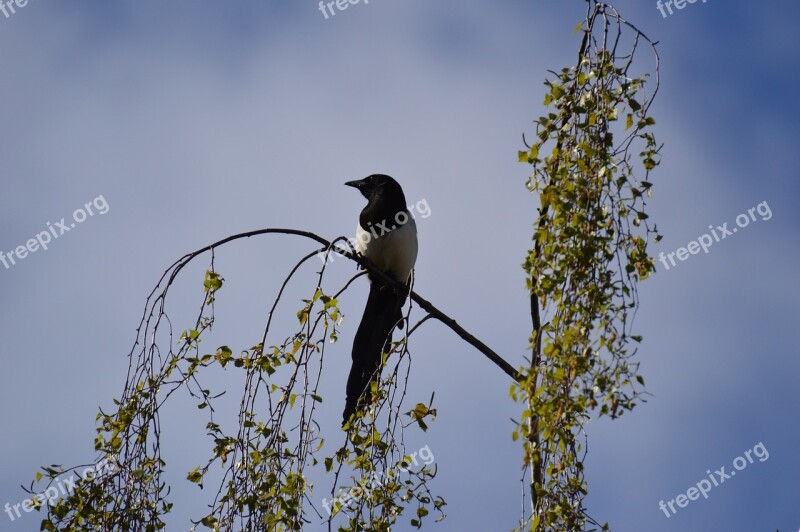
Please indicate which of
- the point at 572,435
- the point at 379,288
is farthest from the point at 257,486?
the point at 379,288

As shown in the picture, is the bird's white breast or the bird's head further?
the bird's head

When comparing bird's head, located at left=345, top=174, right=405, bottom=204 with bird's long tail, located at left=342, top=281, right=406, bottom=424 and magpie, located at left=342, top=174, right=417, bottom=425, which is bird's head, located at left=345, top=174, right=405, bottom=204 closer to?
magpie, located at left=342, top=174, right=417, bottom=425

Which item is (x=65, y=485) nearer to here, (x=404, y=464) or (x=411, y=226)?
(x=404, y=464)

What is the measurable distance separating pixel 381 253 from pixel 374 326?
401 mm

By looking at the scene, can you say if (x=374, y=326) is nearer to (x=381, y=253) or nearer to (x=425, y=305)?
(x=381, y=253)

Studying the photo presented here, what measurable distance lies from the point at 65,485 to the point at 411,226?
250cm

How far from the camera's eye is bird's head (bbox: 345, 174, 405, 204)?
16.6ft

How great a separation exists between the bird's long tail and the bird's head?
62 centimetres

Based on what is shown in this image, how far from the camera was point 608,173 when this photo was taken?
2482 mm

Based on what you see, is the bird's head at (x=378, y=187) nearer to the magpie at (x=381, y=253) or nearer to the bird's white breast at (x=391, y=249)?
the magpie at (x=381, y=253)

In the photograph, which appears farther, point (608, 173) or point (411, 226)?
point (411, 226)

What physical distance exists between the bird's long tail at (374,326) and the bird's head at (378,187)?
24.5 inches

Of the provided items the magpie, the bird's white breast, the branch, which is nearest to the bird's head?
the magpie

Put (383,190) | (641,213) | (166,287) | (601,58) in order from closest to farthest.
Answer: (641,213) → (601,58) → (166,287) → (383,190)
